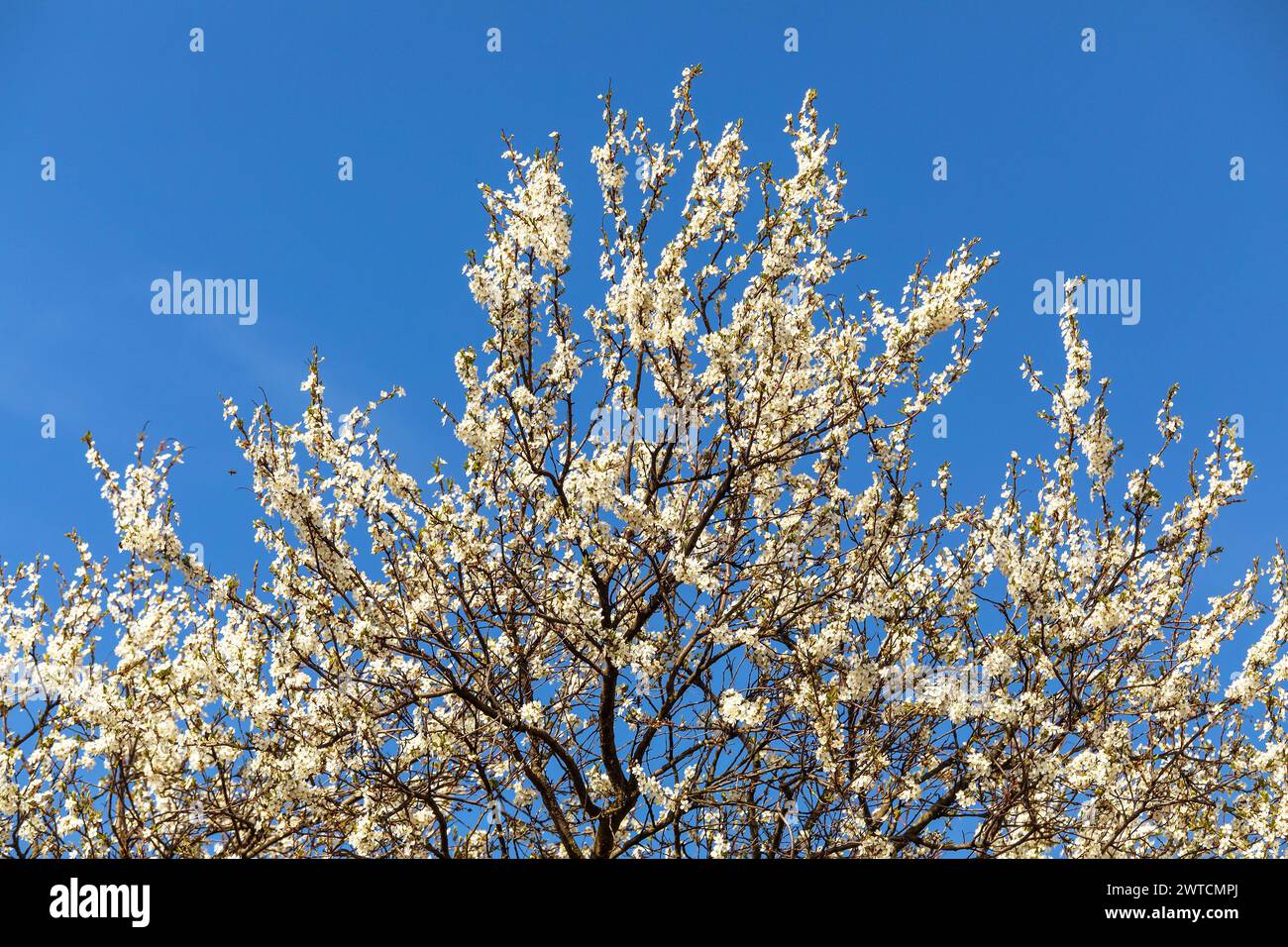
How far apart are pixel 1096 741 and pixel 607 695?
3.30 metres

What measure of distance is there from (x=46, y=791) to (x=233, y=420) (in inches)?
142

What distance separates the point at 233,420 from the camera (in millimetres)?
7031

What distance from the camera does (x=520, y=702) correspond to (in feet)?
24.7

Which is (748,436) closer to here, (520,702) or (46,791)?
(520,702)
